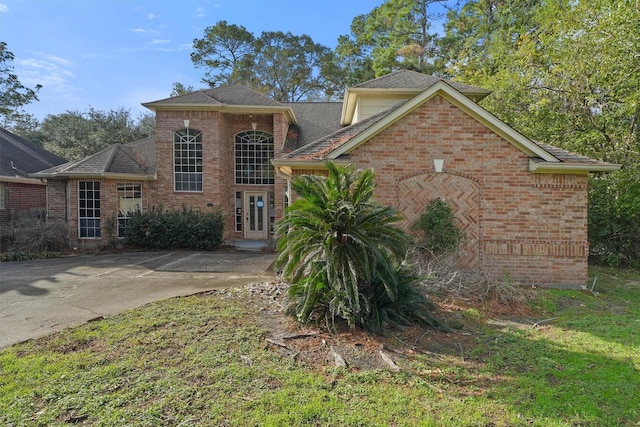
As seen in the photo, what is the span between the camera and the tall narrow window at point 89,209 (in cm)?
1495

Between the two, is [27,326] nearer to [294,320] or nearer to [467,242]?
[294,320]

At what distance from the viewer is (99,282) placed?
873 cm

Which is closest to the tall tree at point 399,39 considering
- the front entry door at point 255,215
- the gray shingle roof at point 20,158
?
the front entry door at point 255,215

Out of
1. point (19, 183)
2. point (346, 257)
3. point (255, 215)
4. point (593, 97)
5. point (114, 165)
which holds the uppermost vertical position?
point (593, 97)

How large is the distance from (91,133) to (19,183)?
33.5ft

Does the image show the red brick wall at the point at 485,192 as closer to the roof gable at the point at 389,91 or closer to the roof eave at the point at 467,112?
the roof eave at the point at 467,112

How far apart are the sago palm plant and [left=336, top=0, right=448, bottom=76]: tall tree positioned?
24594 millimetres

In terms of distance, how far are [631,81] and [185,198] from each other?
55.6 ft

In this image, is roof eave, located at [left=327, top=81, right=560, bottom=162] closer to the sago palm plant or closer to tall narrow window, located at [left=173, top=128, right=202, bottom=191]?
the sago palm plant

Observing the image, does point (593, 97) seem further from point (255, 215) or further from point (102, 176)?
point (102, 176)

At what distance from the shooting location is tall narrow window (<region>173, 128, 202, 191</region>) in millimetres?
15625

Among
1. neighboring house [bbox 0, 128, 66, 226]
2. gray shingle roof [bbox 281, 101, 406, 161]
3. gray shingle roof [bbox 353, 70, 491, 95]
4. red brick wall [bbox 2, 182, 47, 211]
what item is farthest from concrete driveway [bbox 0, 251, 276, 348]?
gray shingle roof [bbox 353, 70, 491, 95]

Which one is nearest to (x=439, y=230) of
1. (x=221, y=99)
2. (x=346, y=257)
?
(x=346, y=257)

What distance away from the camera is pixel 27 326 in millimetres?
5664
